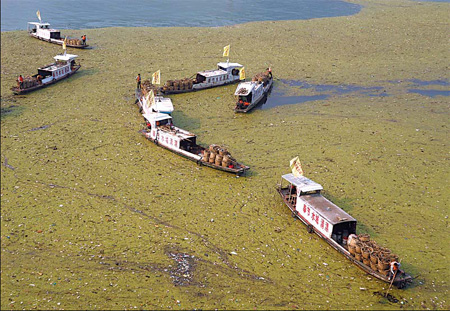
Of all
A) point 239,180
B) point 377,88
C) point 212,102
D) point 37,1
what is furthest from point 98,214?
point 37,1

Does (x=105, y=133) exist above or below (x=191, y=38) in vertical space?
below

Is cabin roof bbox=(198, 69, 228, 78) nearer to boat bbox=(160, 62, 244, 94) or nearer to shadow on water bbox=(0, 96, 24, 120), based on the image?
boat bbox=(160, 62, 244, 94)

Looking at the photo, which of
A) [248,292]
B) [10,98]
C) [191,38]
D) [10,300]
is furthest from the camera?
[191,38]

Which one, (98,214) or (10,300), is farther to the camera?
(98,214)

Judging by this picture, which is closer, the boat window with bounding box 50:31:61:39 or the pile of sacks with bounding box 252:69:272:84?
the pile of sacks with bounding box 252:69:272:84

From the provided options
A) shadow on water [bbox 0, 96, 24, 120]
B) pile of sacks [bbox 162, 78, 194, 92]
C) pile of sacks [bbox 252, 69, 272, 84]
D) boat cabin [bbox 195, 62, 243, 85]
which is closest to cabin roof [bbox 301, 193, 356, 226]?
pile of sacks [bbox 252, 69, 272, 84]

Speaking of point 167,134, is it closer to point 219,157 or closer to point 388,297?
point 219,157

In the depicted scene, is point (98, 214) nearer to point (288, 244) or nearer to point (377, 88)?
point (288, 244)

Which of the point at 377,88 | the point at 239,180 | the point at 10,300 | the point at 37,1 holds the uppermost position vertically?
the point at 37,1
